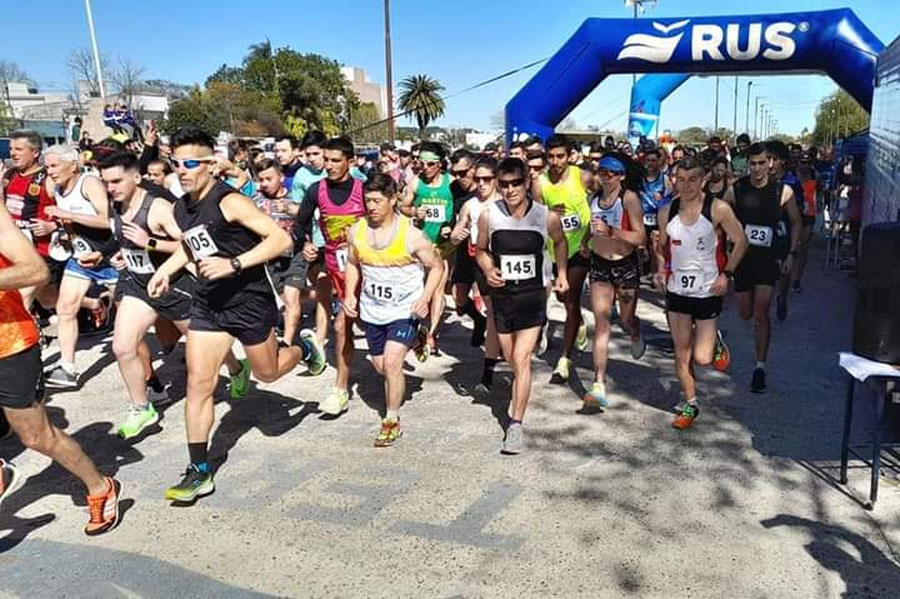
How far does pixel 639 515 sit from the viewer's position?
3625mm

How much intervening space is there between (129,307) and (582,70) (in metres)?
10.7

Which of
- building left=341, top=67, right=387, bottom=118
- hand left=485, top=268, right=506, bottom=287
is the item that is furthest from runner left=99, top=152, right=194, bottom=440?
building left=341, top=67, right=387, bottom=118

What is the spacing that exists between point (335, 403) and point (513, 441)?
1385 millimetres

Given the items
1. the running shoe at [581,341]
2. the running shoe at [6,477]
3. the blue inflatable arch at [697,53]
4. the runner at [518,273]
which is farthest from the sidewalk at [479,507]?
the blue inflatable arch at [697,53]

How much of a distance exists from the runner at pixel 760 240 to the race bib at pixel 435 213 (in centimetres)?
254

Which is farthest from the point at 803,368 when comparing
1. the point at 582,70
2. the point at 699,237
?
the point at 582,70

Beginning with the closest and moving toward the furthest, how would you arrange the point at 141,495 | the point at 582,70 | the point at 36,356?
the point at 36,356 → the point at 141,495 → the point at 582,70

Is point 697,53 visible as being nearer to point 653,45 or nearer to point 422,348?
point 653,45

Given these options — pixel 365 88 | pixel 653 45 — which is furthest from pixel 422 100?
pixel 365 88

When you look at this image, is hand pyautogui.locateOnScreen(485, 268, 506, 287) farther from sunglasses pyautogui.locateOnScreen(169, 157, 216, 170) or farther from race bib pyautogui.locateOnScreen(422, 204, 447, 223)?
race bib pyautogui.locateOnScreen(422, 204, 447, 223)

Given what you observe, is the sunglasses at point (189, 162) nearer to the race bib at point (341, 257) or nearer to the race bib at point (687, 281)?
the race bib at point (341, 257)

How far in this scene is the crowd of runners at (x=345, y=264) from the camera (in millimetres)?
3842

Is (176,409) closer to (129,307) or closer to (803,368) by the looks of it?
(129,307)

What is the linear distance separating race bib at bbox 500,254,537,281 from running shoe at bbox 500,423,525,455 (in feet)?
2.99
